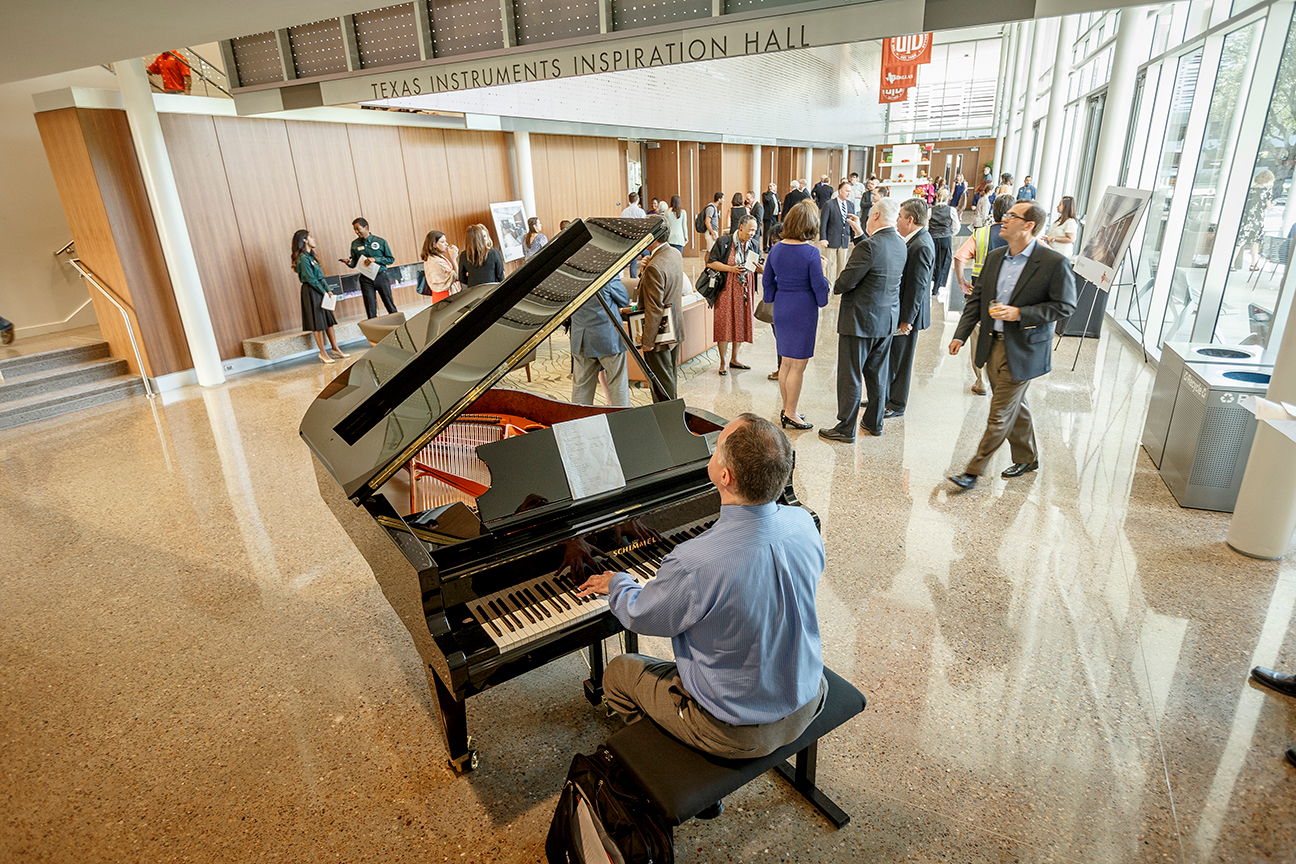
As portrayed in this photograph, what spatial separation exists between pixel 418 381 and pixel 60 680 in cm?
237

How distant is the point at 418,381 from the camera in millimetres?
2656

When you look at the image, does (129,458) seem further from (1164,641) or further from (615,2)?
(1164,641)

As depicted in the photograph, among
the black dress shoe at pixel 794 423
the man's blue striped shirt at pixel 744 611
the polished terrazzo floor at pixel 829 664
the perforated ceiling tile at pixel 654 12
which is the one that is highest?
the perforated ceiling tile at pixel 654 12

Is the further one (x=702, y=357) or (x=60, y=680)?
(x=702, y=357)

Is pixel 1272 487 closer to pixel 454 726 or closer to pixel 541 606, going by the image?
pixel 541 606

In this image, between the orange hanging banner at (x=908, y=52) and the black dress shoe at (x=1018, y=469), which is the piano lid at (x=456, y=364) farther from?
the orange hanging banner at (x=908, y=52)

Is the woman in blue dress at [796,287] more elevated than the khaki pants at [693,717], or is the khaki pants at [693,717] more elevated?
the woman in blue dress at [796,287]

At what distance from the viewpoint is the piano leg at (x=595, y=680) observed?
2839 millimetres

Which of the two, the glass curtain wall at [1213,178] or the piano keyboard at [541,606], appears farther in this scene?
the glass curtain wall at [1213,178]

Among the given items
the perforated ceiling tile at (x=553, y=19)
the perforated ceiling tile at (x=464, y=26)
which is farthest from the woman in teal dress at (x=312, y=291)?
the perforated ceiling tile at (x=553, y=19)

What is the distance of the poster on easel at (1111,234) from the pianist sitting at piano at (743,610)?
6142 millimetres

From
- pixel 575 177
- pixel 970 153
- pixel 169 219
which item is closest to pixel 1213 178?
pixel 575 177

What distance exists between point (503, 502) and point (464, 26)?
475 centimetres

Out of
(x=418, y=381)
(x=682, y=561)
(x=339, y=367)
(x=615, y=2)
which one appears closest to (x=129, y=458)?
(x=339, y=367)
